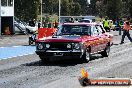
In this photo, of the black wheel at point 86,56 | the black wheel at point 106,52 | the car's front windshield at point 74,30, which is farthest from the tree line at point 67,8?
the black wheel at point 86,56

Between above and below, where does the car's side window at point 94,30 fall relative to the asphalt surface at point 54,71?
above

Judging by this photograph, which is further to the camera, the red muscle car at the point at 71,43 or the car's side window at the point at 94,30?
the car's side window at the point at 94,30

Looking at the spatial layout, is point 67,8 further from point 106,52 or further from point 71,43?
point 71,43

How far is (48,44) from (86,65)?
160 cm

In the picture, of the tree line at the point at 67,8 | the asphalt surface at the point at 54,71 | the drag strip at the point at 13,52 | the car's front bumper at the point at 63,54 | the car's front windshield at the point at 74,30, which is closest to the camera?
the asphalt surface at the point at 54,71

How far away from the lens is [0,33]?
43500mm

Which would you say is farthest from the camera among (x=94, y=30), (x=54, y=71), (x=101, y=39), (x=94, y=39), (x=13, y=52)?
(x=13, y=52)

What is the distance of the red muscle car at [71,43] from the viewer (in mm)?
16766

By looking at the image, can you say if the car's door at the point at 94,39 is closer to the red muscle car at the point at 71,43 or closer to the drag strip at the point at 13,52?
the red muscle car at the point at 71,43

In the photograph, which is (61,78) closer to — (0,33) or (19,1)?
(0,33)

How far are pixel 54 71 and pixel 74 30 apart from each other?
152 inches

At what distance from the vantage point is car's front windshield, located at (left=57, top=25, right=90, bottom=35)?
18.1 metres

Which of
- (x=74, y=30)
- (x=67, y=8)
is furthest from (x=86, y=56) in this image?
(x=67, y=8)

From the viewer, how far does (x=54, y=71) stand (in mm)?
14641
